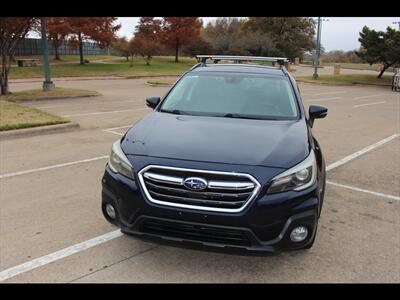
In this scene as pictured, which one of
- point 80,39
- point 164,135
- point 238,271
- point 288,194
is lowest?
point 238,271

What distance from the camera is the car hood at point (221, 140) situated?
305cm

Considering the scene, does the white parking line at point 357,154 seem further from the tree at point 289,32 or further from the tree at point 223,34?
the tree at point 289,32

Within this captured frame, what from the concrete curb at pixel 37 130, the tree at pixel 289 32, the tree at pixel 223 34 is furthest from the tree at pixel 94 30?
the tree at pixel 289 32

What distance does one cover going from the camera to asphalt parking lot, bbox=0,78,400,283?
10.5 feet

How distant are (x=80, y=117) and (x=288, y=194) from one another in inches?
350

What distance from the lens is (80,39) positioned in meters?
38.1

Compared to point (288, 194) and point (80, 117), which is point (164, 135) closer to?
point (288, 194)

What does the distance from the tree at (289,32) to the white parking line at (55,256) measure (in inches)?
2573

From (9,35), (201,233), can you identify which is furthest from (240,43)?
(201,233)

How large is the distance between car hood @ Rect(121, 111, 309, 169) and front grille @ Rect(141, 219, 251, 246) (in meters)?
0.49

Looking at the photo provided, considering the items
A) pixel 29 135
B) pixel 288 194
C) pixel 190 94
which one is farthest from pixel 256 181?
pixel 29 135

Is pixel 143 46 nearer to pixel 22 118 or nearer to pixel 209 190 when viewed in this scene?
pixel 22 118

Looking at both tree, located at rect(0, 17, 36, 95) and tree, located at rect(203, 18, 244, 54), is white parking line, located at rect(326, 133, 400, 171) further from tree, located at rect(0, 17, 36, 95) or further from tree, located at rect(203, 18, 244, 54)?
tree, located at rect(203, 18, 244, 54)

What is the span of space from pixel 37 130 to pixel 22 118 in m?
1.04
